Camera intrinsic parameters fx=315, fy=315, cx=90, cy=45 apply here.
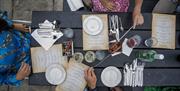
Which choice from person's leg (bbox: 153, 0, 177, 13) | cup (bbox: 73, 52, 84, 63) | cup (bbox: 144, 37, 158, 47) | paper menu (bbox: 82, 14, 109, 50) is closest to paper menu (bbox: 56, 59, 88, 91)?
cup (bbox: 73, 52, 84, 63)

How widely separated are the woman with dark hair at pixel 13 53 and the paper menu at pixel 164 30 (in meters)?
1.03

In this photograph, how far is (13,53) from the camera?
7.88ft

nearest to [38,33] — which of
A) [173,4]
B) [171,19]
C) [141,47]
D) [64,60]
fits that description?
[64,60]

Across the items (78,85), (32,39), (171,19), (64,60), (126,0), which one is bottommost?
(78,85)

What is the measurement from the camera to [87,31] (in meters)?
2.42

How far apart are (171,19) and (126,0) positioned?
1.62 ft

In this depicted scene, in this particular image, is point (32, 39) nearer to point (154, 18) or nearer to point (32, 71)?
point (32, 71)

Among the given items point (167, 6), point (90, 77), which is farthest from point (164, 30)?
point (90, 77)

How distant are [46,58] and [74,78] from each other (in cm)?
26

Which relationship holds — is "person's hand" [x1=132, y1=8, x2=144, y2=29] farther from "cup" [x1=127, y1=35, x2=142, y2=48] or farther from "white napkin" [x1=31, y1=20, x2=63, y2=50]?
"white napkin" [x1=31, y1=20, x2=63, y2=50]

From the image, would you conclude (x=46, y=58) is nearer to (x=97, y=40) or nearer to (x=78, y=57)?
(x=78, y=57)

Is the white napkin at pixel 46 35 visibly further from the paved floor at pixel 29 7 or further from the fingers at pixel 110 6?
the paved floor at pixel 29 7

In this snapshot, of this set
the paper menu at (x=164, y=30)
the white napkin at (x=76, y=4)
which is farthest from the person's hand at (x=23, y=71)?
the paper menu at (x=164, y=30)

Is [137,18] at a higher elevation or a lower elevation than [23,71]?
higher
